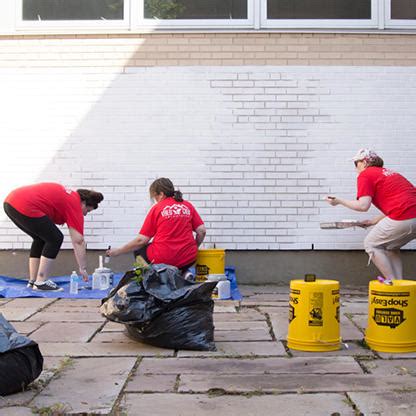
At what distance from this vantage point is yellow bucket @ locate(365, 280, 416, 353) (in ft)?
16.5

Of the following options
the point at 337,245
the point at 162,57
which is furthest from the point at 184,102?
the point at 337,245

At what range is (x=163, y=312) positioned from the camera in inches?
202

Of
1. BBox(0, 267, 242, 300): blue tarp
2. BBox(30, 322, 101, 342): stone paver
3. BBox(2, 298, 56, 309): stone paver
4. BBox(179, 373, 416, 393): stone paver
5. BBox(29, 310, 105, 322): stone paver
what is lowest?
BBox(179, 373, 416, 393): stone paver

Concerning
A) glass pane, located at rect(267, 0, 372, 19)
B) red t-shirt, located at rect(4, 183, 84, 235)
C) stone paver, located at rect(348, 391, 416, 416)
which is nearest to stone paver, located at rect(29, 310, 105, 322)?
red t-shirt, located at rect(4, 183, 84, 235)

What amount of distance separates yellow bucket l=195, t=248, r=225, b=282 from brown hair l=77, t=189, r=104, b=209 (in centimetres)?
128

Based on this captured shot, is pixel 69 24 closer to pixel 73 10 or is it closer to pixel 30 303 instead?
pixel 73 10

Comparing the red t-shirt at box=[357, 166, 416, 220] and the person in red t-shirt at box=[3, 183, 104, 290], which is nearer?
the red t-shirt at box=[357, 166, 416, 220]

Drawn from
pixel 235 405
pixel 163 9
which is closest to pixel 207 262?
pixel 163 9

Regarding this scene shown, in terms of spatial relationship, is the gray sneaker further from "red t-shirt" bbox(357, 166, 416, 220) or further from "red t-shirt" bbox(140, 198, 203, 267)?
"red t-shirt" bbox(357, 166, 416, 220)

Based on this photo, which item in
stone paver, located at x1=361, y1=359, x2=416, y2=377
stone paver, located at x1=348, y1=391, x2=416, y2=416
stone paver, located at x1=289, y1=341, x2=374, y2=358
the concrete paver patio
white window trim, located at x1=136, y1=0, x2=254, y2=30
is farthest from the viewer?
white window trim, located at x1=136, y1=0, x2=254, y2=30

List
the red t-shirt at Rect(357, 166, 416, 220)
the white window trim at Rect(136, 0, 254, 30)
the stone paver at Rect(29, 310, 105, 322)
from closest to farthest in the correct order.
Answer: the stone paver at Rect(29, 310, 105, 322)
the red t-shirt at Rect(357, 166, 416, 220)
the white window trim at Rect(136, 0, 254, 30)

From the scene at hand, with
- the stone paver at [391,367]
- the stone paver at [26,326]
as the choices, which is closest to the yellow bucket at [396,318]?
the stone paver at [391,367]

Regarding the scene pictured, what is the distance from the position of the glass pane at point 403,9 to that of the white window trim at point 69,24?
326 cm

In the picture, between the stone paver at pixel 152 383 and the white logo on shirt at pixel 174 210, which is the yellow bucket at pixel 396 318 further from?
the white logo on shirt at pixel 174 210
